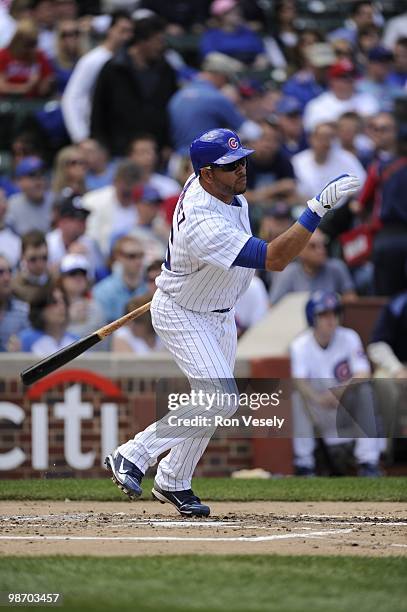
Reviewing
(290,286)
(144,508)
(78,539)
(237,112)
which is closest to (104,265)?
(290,286)

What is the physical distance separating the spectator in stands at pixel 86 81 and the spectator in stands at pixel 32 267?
269 centimetres

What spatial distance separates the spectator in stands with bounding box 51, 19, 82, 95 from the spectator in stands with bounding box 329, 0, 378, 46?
387cm

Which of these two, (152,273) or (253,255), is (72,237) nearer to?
(152,273)

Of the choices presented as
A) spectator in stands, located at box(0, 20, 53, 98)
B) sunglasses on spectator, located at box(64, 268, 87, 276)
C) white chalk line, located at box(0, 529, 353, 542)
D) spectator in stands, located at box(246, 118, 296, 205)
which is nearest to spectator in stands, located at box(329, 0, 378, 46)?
spectator in stands, located at box(246, 118, 296, 205)

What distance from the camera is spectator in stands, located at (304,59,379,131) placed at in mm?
15766

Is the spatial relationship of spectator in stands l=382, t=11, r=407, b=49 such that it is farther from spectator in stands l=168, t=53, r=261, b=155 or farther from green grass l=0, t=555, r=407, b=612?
green grass l=0, t=555, r=407, b=612

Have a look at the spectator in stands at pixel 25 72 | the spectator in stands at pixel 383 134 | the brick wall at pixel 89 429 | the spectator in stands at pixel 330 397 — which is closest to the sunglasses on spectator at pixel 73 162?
the spectator in stands at pixel 25 72

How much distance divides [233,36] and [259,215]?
363 cm

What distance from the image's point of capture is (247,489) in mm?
9508

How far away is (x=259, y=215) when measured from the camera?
46.0ft

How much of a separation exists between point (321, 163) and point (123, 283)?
11.1ft

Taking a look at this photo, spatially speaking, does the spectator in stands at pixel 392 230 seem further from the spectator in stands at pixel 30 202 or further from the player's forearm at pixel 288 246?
the player's forearm at pixel 288 246

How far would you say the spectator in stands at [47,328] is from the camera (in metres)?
11.4

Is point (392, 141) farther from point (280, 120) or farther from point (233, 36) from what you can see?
point (233, 36)
